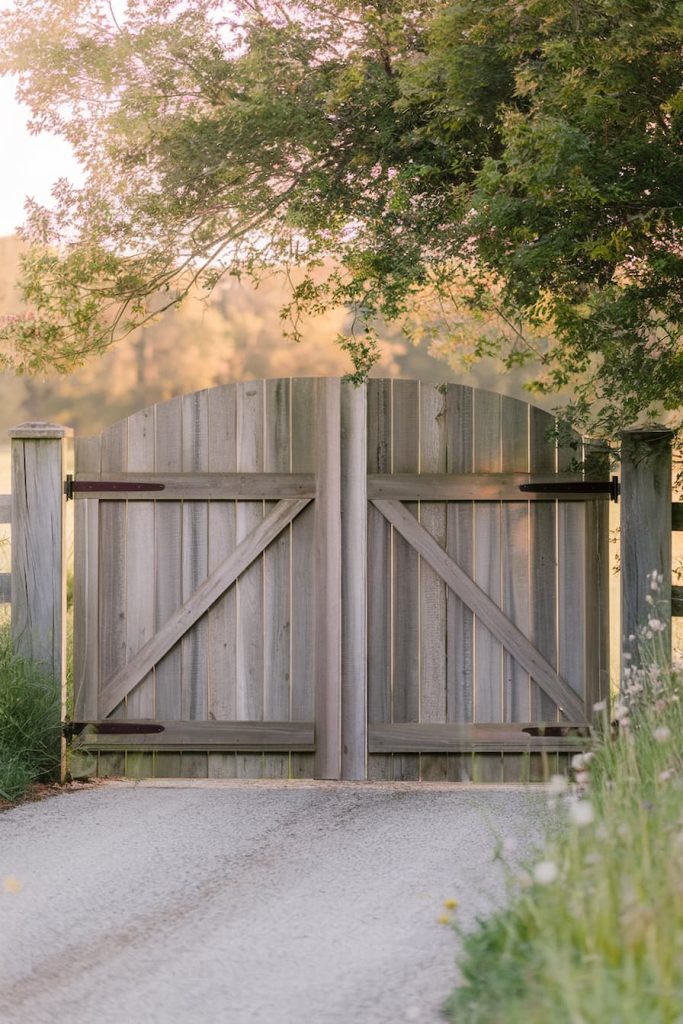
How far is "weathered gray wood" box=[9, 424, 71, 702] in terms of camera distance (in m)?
5.94

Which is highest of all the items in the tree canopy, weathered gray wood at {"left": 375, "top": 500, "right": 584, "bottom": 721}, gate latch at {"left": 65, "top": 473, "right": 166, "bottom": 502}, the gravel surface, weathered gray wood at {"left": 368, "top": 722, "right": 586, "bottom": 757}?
the tree canopy

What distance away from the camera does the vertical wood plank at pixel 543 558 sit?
5918 mm

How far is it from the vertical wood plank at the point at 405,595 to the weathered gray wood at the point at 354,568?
161mm

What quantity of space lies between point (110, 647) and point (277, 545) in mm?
1063

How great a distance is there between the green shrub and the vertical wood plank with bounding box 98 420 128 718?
1.11 feet

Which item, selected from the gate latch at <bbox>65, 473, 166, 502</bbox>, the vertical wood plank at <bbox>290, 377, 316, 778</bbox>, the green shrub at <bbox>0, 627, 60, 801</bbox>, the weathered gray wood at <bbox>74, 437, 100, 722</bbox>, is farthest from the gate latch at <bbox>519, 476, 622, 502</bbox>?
the green shrub at <bbox>0, 627, 60, 801</bbox>

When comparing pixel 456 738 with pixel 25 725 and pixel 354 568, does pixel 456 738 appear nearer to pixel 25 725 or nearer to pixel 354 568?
pixel 354 568

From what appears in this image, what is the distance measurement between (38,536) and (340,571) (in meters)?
1.63

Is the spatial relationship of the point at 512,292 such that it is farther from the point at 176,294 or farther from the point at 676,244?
the point at 176,294

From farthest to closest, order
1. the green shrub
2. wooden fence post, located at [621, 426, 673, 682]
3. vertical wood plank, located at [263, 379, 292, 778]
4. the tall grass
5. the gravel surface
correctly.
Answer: vertical wood plank, located at [263, 379, 292, 778], wooden fence post, located at [621, 426, 673, 682], the green shrub, the gravel surface, the tall grass

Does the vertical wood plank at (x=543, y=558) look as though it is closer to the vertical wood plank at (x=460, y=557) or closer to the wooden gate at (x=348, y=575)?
the wooden gate at (x=348, y=575)

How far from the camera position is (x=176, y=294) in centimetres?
921

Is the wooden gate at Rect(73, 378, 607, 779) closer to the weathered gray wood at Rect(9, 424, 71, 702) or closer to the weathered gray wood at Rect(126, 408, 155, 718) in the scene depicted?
the weathered gray wood at Rect(126, 408, 155, 718)

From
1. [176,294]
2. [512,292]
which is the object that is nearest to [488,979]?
[512,292]
